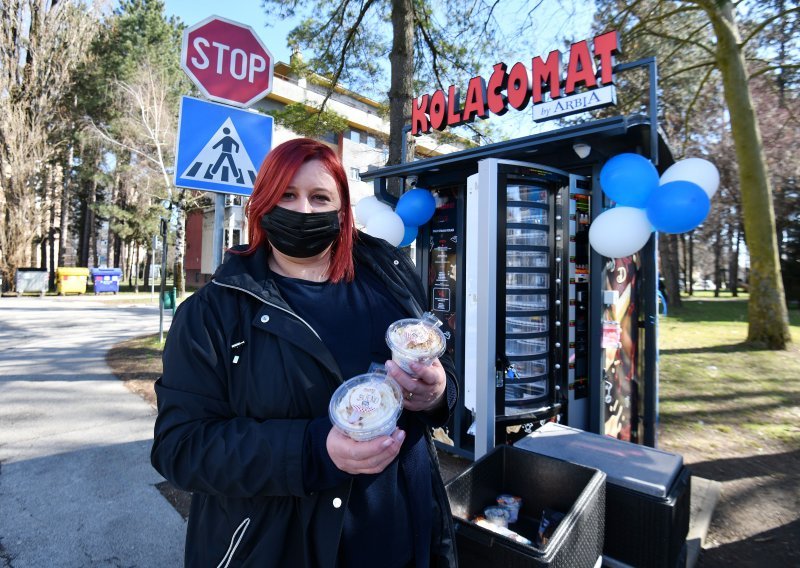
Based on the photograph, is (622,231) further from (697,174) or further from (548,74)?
(548,74)

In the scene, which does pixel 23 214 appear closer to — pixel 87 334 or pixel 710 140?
pixel 87 334

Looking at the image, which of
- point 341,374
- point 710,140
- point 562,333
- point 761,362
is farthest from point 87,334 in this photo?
point 710,140

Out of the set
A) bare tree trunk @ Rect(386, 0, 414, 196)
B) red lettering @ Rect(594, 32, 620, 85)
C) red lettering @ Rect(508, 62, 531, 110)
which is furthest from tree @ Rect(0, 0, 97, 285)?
red lettering @ Rect(594, 32, 620, 85)

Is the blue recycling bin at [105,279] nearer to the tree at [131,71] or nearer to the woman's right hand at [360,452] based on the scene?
the tree at [131,71]

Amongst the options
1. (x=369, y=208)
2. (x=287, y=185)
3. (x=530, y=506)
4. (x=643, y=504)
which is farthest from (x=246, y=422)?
(x=369, y=208)

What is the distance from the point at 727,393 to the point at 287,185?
737 cm

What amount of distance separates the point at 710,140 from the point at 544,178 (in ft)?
73.1

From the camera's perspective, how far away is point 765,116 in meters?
17.3

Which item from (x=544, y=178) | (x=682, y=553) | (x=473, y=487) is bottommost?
(x=682, y=553)

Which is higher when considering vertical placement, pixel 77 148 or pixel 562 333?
pixel 77 148

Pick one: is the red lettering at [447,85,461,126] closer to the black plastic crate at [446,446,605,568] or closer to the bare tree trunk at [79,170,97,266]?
the black plastic crate at [446,446,605,568]

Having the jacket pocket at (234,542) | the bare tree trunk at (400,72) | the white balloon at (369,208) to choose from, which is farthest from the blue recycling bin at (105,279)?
the jacket pocket at (234,542)

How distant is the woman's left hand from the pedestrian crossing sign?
2.33m

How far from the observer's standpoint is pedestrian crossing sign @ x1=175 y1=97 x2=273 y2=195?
306cm
